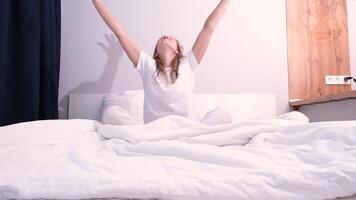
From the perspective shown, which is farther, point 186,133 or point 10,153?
point 186,133

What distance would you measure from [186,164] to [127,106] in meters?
1.40

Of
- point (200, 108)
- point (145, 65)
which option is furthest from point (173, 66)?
point (200, 108)

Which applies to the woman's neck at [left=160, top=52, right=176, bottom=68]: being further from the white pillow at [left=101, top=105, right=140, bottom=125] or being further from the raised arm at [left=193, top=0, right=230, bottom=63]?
the white pillow at [left=101, top=105, right=140, bottom=125]

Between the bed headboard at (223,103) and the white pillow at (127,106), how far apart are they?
17 centimetres

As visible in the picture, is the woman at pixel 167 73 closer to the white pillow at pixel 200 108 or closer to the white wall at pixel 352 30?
the white pillow at pixel 200 108

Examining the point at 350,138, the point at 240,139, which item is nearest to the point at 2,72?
the point at 240,139

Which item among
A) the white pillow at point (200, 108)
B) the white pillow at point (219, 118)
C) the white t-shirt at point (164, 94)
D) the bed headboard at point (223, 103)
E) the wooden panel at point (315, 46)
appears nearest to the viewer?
the white pillow at point (219, 118)

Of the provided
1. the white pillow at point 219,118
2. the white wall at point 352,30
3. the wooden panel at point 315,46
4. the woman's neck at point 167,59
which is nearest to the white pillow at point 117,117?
the woman's neck at point 167,59

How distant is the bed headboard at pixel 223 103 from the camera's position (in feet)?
7.02

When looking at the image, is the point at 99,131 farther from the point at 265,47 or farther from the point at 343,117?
the point at 265,47

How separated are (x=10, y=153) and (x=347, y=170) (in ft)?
2.45

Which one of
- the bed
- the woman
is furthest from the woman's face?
the bed

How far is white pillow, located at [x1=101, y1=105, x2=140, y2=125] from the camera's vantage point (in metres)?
1.81

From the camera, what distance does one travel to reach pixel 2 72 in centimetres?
146
